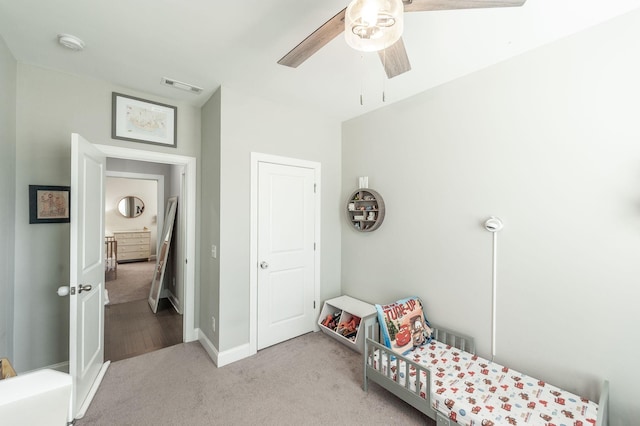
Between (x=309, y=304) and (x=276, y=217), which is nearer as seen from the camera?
(x=276, y=217)

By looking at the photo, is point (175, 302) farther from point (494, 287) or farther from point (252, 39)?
point (494, 287)

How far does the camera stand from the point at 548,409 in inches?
60.2

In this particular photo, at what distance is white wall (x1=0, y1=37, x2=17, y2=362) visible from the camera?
1.82m

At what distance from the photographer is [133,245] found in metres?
7.21

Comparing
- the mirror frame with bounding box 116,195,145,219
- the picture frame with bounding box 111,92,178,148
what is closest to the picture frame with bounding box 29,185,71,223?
the picture frame with bounding box 111,92,178,148

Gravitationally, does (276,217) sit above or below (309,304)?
above

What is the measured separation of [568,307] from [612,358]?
318 millimetres

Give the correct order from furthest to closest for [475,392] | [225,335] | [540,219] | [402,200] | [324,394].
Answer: [402,200]
[225,335]
[324,394]
[540,219]
[475,392]

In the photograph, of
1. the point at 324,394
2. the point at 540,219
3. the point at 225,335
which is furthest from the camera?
the point at 225,335

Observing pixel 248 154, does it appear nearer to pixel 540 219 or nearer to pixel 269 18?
pixel 269 18

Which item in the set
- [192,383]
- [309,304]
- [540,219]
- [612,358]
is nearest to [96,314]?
[192,383]

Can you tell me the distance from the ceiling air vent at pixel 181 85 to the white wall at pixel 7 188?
96 cm

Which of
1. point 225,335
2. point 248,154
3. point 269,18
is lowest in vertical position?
point 225,335

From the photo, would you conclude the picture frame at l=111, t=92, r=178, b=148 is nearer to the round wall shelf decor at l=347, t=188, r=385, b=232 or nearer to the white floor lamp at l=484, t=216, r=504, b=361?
the round wall shelf decor at l=347, t=188, r=385, b=232
